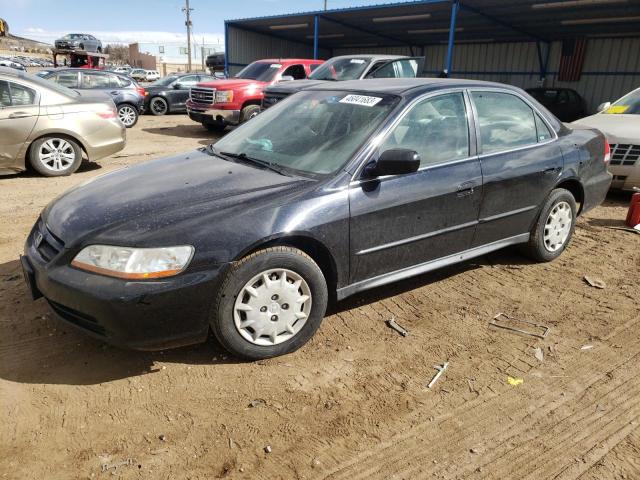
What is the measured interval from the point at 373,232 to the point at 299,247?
508 mm

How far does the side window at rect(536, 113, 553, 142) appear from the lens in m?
4.23

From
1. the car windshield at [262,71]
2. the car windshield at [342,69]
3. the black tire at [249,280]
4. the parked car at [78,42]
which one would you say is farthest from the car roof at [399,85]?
the parked car at [78,42]

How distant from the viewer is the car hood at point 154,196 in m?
2.70

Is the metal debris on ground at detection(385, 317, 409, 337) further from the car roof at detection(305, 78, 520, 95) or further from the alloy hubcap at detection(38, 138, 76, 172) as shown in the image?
the alloy hubcap at detection(38, 138, 76, 172)

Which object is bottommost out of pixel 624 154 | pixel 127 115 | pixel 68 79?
pixel 127 115

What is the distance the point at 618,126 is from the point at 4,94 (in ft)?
27.7

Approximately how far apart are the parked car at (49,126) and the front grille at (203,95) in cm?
424

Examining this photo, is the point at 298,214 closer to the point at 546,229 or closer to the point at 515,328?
the point at 515,328

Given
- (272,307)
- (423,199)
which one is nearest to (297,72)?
(423,199)

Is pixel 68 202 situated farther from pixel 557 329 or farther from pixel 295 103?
pixel 557 329

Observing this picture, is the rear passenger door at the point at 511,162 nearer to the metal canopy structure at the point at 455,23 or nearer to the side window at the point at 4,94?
the side window at the point at 4,94

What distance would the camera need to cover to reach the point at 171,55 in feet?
271

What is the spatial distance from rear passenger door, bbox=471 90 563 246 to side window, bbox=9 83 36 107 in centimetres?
618

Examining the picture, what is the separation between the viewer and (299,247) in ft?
9.75
